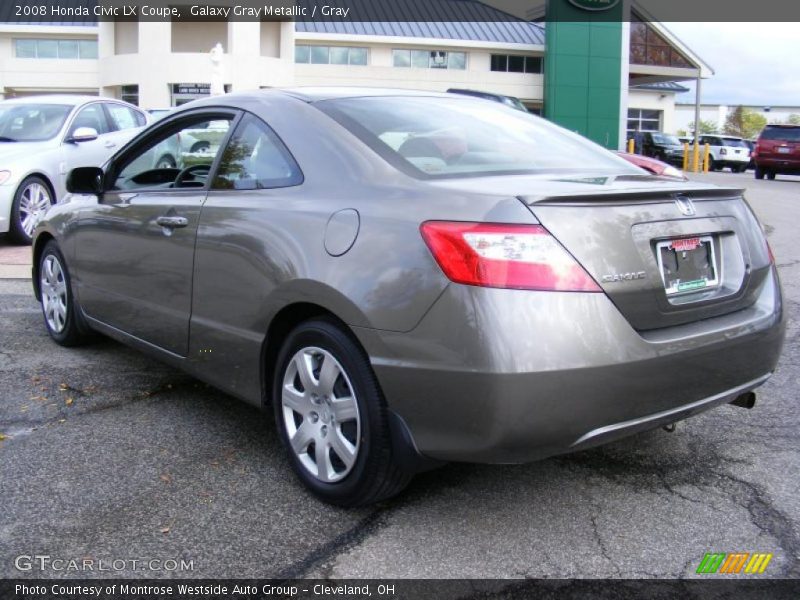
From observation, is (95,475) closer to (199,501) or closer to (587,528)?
(199,501)

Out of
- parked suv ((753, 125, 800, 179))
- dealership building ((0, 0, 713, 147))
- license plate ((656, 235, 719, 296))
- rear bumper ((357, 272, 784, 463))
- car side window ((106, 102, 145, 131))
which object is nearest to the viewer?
rear bumper ((357, 272, 784, 463))

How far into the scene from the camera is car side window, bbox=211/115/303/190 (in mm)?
3287

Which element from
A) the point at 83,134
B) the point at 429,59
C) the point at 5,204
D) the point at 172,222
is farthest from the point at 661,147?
the point at 172,222

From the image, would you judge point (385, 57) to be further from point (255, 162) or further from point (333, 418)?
point (333, 418)

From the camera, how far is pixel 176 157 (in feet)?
14.2

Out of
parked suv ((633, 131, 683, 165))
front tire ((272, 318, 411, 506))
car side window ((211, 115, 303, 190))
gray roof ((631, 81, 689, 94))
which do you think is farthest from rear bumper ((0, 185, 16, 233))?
gray roof ((631, 81, 689, 94))

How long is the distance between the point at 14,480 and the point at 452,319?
6.49 ft

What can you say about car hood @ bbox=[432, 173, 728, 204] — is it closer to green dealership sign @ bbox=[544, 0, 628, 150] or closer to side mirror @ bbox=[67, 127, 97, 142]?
side mirror @ bbox=[67, 127, 97, 142]

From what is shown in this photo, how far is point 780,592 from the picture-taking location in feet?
8.05

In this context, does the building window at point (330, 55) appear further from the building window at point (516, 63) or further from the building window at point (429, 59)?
the building window at point (516, 63)

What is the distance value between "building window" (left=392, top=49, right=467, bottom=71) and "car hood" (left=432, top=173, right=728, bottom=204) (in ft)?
162

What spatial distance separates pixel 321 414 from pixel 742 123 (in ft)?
337

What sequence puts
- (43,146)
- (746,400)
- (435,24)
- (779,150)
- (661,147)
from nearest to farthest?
1. (746,400)
2. (43,146)
3. (779,150)
4. (661,147)
5. (435,24)

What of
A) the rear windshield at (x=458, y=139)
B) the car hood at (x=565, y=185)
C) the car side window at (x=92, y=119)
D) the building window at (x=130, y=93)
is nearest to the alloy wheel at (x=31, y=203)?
the car side window at (x=92, y=119)
